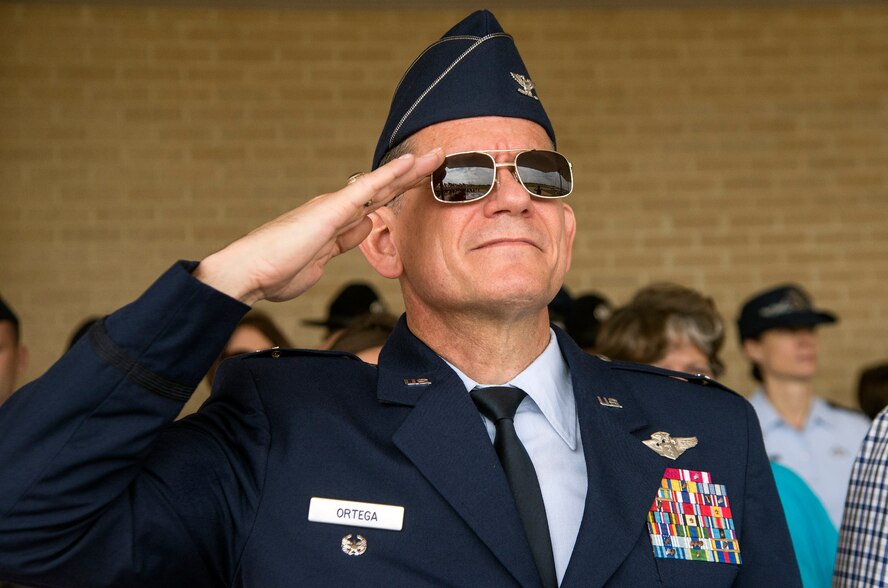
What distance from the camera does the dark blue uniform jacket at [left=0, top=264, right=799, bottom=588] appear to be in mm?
1763

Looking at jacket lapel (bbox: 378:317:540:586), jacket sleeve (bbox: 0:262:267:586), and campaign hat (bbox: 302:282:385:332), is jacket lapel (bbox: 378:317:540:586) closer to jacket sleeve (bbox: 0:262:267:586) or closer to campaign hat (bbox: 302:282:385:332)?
jacket sleeve (bbox: 0:262:267:586)

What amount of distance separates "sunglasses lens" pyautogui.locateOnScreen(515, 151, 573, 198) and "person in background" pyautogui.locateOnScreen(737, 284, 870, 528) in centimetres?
347

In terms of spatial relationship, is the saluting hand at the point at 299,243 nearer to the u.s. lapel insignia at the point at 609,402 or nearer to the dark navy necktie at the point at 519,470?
the dark navy necktie at the point at 519,470

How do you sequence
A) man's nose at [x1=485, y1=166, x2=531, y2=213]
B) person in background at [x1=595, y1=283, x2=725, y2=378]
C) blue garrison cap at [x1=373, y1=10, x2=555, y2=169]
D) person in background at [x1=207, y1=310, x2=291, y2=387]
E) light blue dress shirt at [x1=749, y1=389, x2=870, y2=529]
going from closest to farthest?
man's nose at [x1=485, y1=166, x2=531, y2=213], blue garrison cap at [x1=373, y1=10, x2=555, y2=169], person in background at [x1=595, y1=283, x2=725, y2=378], person in background at [x1=207, y1=310, x2=291, y2=387], light blue dress shirt at [x1=749, y1=389, x2=870, y2=529]

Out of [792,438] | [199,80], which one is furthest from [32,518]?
[199,80]

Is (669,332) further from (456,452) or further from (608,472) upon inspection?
(456,452)

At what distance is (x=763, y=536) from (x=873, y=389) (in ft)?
12.6

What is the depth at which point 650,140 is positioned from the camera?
6.63 meters

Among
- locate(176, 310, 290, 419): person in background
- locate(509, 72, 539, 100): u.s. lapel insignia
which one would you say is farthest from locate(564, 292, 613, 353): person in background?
locate(509, 72, 539, 100): u.s. lapel insignia

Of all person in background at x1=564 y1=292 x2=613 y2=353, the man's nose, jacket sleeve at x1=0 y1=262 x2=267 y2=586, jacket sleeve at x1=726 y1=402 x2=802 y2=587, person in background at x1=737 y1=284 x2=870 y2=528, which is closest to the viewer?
jacket sleeve at x1=0 y1=262 x2=267 y2=586

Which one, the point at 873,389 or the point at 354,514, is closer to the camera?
the point at 354,514

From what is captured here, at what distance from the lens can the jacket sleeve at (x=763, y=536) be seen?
215 cm

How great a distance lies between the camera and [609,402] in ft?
7.52

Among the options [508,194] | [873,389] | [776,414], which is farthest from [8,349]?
[873,389]
